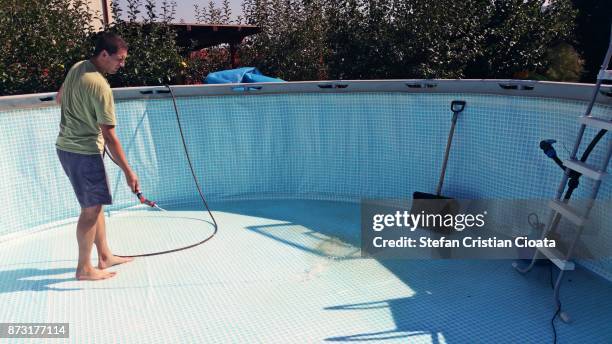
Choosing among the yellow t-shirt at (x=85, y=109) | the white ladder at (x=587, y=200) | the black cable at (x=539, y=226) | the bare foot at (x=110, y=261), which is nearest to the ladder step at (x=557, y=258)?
the white ladder at (x=587, y=200)

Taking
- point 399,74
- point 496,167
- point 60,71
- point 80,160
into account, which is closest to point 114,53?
point 80,160

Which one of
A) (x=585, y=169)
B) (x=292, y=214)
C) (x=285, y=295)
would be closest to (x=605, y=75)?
(x=585, y=169)

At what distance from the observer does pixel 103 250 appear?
387cm

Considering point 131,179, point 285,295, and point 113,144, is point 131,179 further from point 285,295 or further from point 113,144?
point 285,295

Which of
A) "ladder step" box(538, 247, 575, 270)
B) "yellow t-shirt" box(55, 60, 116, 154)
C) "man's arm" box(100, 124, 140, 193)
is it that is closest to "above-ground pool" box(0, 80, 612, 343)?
"ladder step" box(538, 247, 575, 270)

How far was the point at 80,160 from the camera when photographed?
11.3ft

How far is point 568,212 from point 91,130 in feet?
10.3

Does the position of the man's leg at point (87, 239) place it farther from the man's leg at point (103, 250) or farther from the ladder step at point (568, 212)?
the ladder step at point (568, 212)

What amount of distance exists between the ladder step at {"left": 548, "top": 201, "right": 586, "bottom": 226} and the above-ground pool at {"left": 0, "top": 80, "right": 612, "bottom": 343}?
0.48 m

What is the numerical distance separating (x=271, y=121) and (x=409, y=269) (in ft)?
7.85

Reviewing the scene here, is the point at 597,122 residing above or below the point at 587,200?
above

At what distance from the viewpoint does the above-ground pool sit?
318cm

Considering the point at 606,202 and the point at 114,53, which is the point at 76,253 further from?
the point at 606,202

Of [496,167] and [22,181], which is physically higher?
[496,167]
